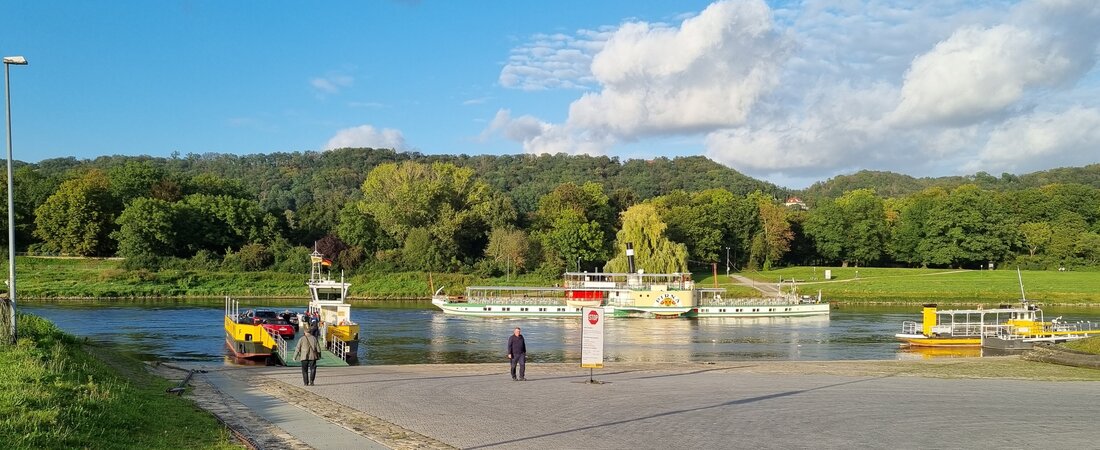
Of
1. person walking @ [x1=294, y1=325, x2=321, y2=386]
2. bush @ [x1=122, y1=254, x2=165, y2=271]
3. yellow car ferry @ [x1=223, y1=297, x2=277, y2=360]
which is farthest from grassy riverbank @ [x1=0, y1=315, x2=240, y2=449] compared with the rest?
bush @ [x1=122, y1=254, x2=165, y2=271]

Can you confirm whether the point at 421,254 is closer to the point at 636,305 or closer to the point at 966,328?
the point at 636,305

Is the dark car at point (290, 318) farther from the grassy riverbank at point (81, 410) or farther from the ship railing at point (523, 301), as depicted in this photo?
the ship railing at point (523, 301)

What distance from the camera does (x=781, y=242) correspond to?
130 m

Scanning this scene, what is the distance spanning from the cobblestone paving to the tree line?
236 feet

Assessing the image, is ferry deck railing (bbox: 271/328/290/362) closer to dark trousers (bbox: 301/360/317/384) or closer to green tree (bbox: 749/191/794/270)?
dark trousers (bbox: 301/360/317/384)

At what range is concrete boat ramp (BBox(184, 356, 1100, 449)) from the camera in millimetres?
16172

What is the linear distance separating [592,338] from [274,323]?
24033 mm

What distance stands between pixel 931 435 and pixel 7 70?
971 inches

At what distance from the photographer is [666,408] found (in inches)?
804

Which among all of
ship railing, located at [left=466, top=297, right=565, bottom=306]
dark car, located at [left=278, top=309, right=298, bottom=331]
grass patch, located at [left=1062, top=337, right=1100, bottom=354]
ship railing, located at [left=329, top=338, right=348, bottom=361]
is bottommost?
ship railing, located at [left=466, top=297, right=565, bottom=306]

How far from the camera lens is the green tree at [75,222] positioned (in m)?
105

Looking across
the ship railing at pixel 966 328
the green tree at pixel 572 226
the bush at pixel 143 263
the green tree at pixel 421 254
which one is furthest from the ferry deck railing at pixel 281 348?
the green tree at pixel 572 226

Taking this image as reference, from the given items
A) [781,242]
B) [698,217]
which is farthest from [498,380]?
[781,242]

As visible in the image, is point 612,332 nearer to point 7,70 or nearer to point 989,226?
point 7,70
